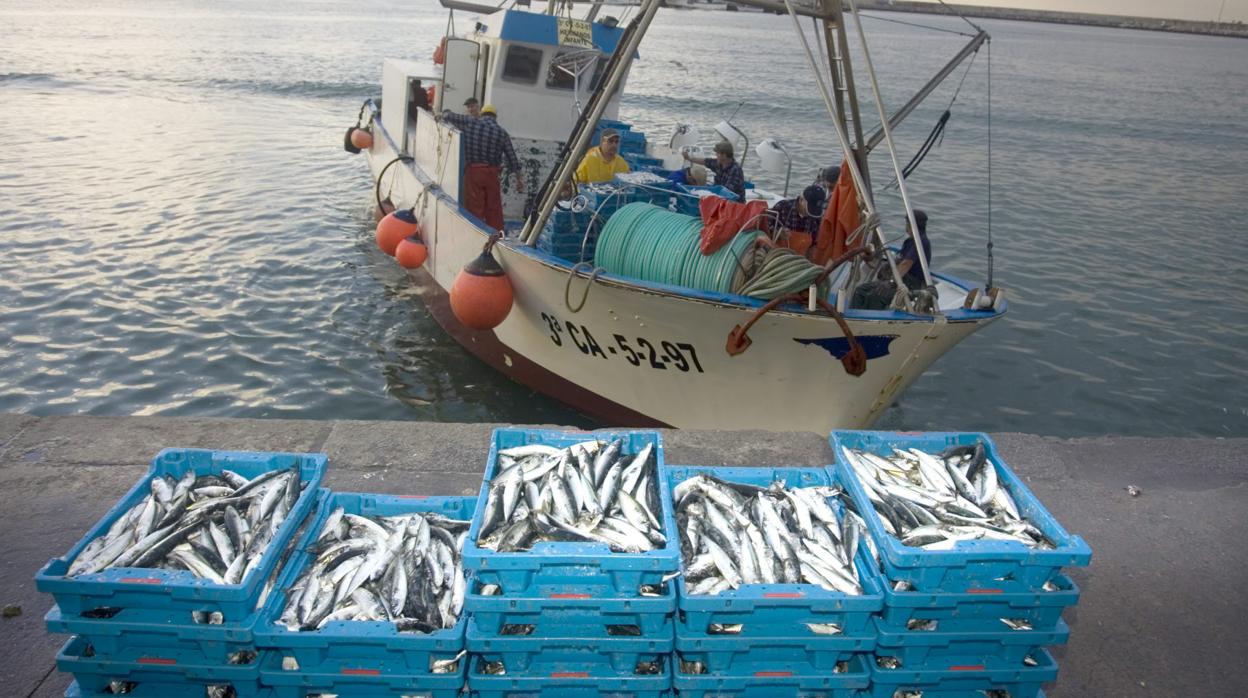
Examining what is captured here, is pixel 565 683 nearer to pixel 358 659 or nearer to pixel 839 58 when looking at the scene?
pixel 358 659

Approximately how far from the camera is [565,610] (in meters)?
3.34

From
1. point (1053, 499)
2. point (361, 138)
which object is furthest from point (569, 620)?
point (361, 138)

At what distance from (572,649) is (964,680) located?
5.89 ft

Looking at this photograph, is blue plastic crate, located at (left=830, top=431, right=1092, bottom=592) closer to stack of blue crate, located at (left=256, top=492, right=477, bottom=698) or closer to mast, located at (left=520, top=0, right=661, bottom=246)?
stack of blue crate, located at (left=256, top=492, right=477, bottom=698)

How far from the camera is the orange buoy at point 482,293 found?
8.70m

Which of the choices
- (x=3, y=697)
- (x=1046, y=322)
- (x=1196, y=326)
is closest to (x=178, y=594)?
(x=3, y=697)

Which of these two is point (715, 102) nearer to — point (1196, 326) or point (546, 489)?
point (1196, 326)

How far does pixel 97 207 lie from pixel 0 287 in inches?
175

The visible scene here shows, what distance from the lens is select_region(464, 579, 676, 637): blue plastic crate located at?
326 centimetres

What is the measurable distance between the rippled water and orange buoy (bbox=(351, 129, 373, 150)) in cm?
194

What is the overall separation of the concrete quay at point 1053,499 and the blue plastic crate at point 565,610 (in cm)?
214

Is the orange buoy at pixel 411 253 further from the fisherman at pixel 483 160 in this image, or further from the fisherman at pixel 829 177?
the fisherman at pixel 829 177

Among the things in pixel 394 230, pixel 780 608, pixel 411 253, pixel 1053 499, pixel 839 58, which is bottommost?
pixel 411 253

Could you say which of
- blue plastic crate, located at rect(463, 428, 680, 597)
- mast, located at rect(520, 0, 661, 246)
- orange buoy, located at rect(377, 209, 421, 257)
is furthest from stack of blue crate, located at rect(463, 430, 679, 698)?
orange buoy, located at rect(377, 209, 421, 257)
